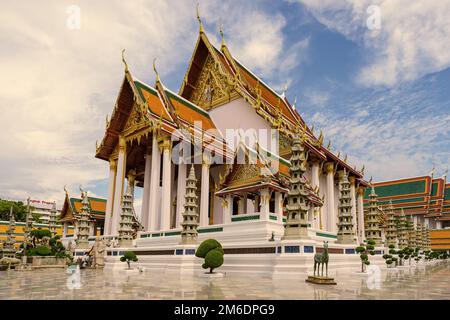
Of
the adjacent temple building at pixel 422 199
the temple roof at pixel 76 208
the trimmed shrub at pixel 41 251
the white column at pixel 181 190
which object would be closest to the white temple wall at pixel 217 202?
the white column at pixel 181 190

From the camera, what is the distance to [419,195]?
49625 millimetres

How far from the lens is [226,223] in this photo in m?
16.9

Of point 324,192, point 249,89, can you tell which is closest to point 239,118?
point 249,89

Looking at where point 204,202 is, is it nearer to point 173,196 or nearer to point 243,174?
point 173,196

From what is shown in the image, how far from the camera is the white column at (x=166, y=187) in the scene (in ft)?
69.8

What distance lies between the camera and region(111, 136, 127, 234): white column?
78.7 ft

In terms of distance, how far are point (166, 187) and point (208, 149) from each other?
11.2 ft

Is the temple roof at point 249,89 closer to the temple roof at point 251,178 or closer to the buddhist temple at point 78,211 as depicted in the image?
the temple roof at point 251,178

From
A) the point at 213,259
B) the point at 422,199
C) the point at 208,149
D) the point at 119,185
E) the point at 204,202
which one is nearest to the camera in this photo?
the point at 213,259

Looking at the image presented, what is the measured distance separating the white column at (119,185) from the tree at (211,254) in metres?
11.7
